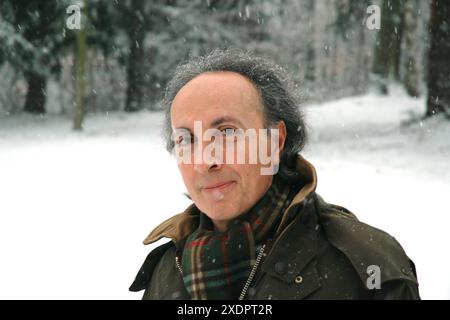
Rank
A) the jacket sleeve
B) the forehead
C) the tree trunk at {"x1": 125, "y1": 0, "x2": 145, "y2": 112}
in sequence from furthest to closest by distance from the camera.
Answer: the tree trunk at {"x1": 125, "y1": 0, "x2": 145, "y2": 112}, the forehead, the jacket sleeve

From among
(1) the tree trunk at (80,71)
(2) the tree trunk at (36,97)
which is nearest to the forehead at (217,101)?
(1) the tree trunk at (80,71)

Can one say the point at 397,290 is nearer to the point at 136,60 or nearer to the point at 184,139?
the point at 184,139

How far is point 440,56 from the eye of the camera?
1132 cm

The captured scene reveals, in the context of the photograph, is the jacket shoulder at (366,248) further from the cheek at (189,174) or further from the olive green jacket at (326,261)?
the cheek at (189,174)

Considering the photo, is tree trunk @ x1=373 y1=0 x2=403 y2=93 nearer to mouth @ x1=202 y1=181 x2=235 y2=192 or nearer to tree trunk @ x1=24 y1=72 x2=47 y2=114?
tree trunk @ x1=24 y1=72 x2=47 y2=114

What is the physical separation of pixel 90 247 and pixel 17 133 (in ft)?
34.0

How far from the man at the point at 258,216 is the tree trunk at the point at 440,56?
10.6 meters

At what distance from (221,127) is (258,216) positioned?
1.08 ft

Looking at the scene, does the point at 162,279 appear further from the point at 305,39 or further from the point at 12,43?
the point at 305,39

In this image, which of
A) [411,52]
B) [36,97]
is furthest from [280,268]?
[411,52]

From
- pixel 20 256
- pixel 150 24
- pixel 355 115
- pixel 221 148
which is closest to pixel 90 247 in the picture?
pixel 20 256

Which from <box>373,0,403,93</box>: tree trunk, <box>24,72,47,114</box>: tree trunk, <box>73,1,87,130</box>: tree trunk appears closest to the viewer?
<box>73,1,87,130</box>: tree trunk

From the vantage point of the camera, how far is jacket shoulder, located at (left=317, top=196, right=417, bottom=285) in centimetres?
156

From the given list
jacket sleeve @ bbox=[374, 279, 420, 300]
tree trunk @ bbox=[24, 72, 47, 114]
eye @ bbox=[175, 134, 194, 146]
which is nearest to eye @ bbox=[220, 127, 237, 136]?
eye @ bbox=[175, 134, 194, 146]
